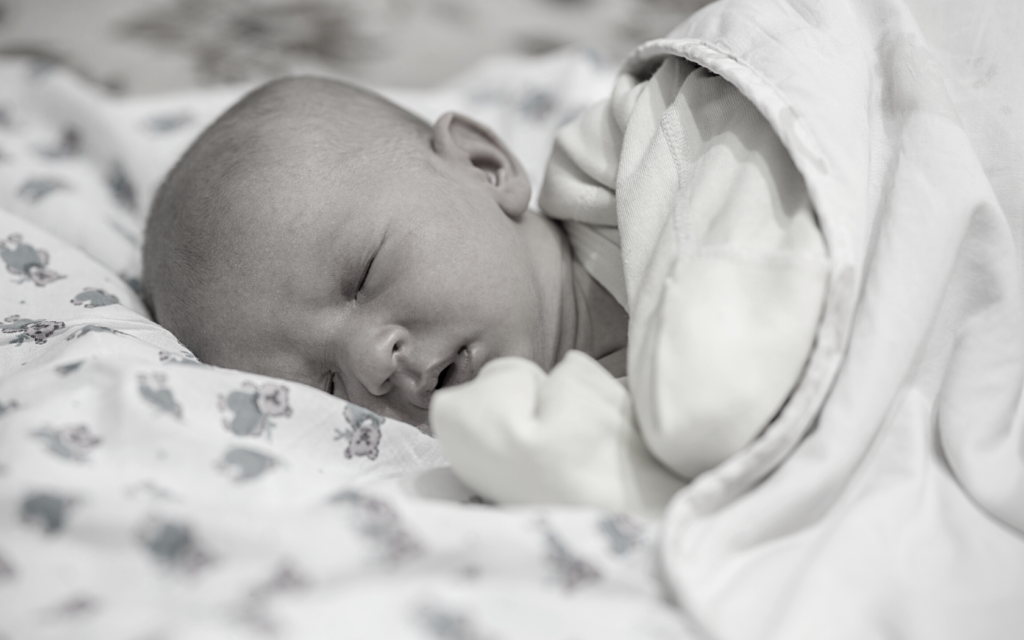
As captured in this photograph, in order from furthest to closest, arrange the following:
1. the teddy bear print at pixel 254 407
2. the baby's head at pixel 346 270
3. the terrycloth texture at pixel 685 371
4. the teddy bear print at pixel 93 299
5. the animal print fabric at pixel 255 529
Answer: the teddy bear print at pixel 93 299 → the baby's head at pixel 346 270 → the teddy bear print at pixel 254 407 → the terrycloth texture at pixel 685 371 → the animal print fabric at pixel 255 529

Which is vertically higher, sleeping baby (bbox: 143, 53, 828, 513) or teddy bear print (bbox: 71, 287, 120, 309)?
sleeping baby (bbox: 143, 53, 828, 513)

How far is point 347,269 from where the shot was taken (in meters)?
0.96

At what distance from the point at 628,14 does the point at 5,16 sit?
132 cm

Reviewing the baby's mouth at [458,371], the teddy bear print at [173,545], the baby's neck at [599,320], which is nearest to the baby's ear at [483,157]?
the baby's neck at [599,320]

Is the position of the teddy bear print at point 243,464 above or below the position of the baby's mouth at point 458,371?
above

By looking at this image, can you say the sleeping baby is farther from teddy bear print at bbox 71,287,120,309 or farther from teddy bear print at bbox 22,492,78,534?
teddy bear print at bbox 22,492,78,534

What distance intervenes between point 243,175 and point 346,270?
174mm

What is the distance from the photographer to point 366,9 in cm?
191

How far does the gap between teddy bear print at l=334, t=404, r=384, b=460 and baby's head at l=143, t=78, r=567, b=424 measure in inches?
2.4

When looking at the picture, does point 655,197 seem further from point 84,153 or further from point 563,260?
point 84,153

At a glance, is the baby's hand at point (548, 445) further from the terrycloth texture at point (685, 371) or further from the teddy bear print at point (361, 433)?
the teddy bear print at point (361, 433)

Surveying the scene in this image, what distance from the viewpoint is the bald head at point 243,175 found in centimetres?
98

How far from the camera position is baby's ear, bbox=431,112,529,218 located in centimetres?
112

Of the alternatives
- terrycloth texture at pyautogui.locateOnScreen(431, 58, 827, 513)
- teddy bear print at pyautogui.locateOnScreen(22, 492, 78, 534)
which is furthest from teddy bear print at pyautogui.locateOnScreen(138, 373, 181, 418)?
terrycloth texture at pyautogui.locateOnScreen(431, 58, 827, 513)
